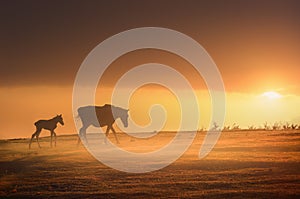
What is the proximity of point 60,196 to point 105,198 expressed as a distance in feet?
6.07

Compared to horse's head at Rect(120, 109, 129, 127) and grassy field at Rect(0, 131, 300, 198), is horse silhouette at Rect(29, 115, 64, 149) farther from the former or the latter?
horse's head at Rect(120, 109, 129, 127)

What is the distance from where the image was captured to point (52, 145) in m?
32.6

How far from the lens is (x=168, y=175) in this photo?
23.5 meters

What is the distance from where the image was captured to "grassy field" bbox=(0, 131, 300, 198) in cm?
2080

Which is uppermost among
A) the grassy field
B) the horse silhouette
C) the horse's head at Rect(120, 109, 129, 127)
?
the horse's head at Rect(120, 109, 129, 127)

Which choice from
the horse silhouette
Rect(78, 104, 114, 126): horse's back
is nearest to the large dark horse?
Rect(78, 104, 114, 126): horse's back

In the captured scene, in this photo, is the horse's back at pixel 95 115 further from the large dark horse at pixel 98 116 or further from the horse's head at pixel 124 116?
the horse's head at pixel 124 116

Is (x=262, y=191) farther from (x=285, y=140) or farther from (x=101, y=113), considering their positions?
(x=101, y=113)

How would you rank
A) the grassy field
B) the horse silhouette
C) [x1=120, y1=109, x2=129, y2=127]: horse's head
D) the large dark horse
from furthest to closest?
[x1=120, y1=109, x2=129, y2=127]: horse's head, the large dark horse, the horse silhouette, the grassy field

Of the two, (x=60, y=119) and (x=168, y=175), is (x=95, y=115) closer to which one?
(x=60, y=119)

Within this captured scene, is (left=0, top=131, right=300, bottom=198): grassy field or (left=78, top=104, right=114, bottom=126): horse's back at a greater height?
(left=78, top=104, right=114, bottom=126): horse's back

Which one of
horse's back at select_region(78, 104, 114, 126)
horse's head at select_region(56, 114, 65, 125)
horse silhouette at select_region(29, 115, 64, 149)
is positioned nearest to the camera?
horse silhouette at select_region(29, 115, 64, 149)

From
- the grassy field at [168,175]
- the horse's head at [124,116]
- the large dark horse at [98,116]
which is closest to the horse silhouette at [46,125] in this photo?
the grassy field at [168,175]

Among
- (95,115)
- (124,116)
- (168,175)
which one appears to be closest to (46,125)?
(95,115)
